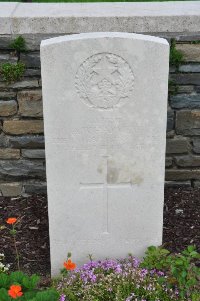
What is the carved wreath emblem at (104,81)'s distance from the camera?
286cm

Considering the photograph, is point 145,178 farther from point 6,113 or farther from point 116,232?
point 6,113

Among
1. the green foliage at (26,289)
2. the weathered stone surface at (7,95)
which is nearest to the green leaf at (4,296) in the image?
the green foliage at (26,289)

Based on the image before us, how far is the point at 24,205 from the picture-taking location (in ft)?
13.5

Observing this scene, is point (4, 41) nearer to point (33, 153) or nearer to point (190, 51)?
point (33, 153)

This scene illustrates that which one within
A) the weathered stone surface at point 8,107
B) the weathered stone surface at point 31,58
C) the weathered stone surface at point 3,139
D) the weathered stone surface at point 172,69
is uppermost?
the weathered stone surface at point 31,58

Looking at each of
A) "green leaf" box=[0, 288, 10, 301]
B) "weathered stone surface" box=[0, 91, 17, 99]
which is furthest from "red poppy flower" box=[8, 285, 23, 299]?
"weathered stone surface" box=[0, 91, 17, 99]

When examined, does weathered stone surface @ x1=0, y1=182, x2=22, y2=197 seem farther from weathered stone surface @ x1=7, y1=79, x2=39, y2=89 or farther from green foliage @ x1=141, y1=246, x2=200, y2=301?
green foliage @ x1=141, y1=246, x2=200, y2=301

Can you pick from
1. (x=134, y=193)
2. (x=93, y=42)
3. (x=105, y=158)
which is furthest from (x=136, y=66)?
(x=134, y=193)

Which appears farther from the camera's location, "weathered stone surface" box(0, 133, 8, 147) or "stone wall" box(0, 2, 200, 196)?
"weathered stone surface" box(0, 133, 8, 147)

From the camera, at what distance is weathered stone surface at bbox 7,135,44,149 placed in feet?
13.3

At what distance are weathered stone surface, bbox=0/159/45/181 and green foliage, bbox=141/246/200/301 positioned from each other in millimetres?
1263

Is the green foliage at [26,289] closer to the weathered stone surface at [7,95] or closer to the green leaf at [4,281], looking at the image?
the green leaf at [4,281]

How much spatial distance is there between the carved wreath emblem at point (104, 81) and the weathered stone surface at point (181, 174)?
140cm

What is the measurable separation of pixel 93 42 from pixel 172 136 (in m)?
1.48
